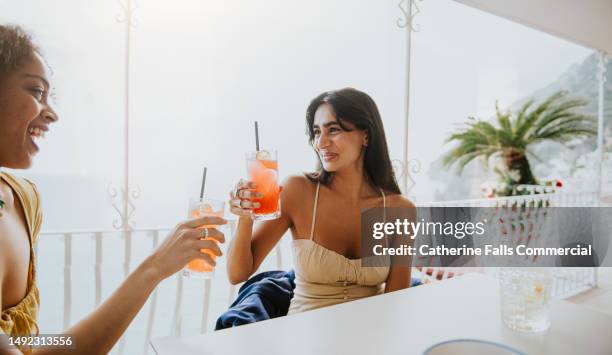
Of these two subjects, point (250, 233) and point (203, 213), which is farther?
point (250, 233)

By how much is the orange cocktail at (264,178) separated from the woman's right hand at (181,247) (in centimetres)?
35

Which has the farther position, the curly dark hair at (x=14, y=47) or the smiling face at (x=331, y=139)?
the smiling face at (x=331, y=139)

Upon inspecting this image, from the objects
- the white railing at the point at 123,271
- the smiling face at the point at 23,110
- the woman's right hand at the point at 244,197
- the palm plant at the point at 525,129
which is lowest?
the white railing at the point at 123,271

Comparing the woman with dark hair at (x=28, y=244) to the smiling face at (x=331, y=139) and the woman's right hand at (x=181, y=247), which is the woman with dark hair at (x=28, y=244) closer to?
the woman's right hand at (x=181, y=247)

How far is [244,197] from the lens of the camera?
1.38 meters

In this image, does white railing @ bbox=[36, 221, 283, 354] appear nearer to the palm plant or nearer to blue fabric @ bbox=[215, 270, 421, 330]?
blue fabric @ bbox=[215, 270, 421, 330]

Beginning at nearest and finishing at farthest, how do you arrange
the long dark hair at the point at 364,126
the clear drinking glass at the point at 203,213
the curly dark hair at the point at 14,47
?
the curly dark hair at the point at 14,47
the clear drinking glass at the point at 203,213
the long dark hair at the point at 364,126

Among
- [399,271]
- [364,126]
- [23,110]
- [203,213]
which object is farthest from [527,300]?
[23,110]

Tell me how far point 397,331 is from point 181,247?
600 mm

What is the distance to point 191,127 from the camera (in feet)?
10.3

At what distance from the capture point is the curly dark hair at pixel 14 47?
0.86m

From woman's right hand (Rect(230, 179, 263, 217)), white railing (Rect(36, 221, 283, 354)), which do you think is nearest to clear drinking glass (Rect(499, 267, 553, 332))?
woman's right hand (Rect(230, 179, 263, 217))

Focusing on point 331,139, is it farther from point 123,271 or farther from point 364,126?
point 123,271

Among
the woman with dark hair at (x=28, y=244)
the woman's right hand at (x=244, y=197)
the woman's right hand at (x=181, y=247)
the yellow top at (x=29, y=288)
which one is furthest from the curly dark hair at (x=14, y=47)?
the woman's right hand at (x=244, y=197)
